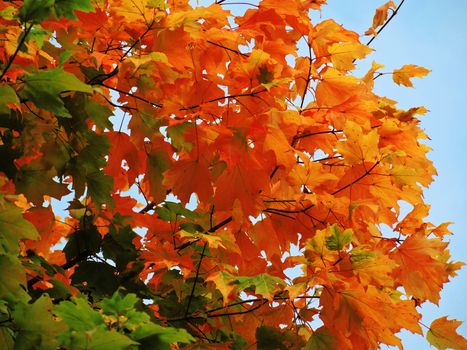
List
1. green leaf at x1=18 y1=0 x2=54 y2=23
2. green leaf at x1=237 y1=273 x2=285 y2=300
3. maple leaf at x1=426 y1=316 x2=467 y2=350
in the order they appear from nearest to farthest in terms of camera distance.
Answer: green leaf at x1=18 y1=0 x2=54 y2=23
green leaf at x1=237 y1=273 x2=285 y2=300
maple leaf at x1=426 y1=316 x2=467 y2=350

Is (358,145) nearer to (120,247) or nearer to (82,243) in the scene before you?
(120,247)

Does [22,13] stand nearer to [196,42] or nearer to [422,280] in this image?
[196,42]

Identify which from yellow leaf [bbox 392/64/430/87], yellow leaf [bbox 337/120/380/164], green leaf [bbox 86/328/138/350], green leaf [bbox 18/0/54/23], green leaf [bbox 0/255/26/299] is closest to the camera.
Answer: green leaf [bbox 86/328/138/350]

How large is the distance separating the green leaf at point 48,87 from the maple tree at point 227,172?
8.2 inches

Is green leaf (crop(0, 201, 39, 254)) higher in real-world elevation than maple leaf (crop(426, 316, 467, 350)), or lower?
lower

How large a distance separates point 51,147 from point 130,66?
562mm

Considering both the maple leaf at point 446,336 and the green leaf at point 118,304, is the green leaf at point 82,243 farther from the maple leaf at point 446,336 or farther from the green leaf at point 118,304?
the maple leaf at point 446,336

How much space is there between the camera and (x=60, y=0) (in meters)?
1.74

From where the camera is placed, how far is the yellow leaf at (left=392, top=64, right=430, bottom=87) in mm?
3514

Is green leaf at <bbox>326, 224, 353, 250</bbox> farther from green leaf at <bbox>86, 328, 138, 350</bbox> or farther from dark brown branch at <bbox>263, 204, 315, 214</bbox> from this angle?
green leaf at <bbox>86, 328, 138, 350</bbox>

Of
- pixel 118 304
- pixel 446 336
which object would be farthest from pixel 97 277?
pixel 446 336

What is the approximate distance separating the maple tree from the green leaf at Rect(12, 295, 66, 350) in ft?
1.76

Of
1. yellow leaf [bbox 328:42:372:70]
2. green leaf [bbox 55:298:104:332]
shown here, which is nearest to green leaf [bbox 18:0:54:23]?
green leaf [bbox 55:298:104:332]

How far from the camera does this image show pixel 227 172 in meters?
2.53
